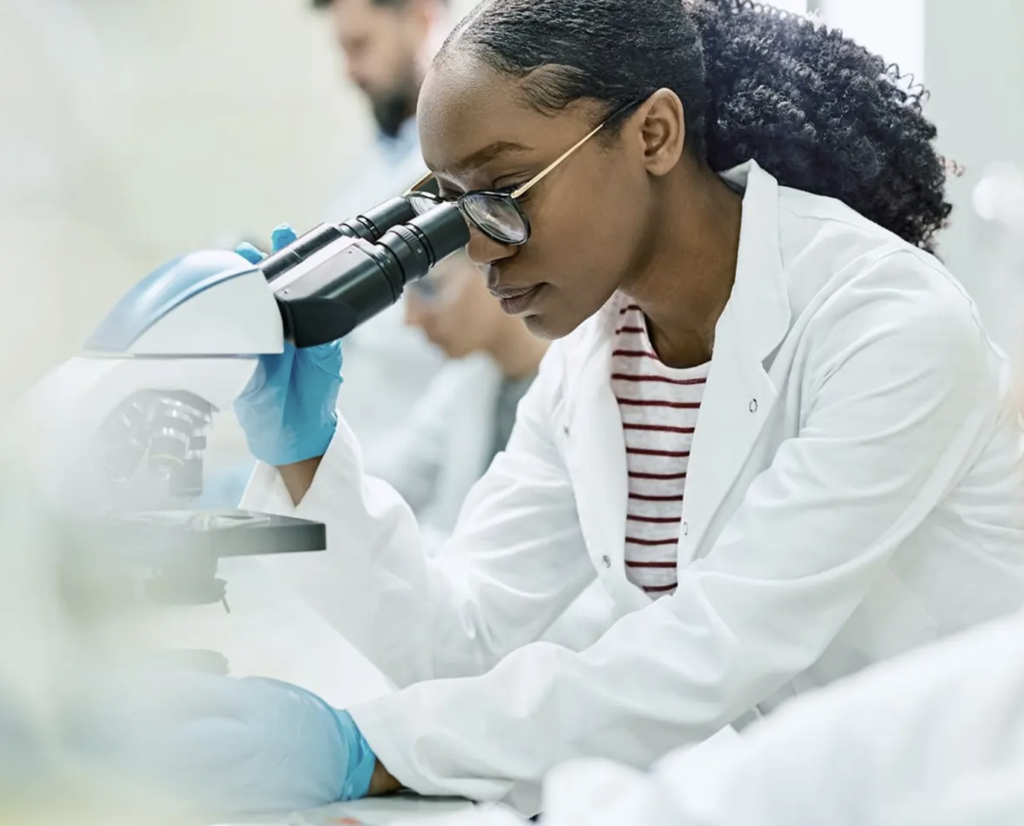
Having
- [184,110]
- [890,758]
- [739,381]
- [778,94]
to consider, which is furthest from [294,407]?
[184,110]

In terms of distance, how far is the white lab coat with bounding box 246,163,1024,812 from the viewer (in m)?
1.28

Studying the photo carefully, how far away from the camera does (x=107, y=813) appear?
688mm

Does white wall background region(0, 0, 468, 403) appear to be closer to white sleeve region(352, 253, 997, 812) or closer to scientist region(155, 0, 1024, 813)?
scientist region(155, 0, 1024, 813)

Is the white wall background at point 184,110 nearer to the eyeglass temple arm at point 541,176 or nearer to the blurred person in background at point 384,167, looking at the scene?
the blurred person in background at point 384,167

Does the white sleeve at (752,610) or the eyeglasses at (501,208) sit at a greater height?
the eyeglasses at (501,208)

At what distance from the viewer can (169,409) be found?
90cm

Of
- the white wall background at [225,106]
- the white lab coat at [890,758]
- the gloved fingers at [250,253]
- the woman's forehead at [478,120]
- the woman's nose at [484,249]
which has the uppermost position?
the white wall background at [225,106]

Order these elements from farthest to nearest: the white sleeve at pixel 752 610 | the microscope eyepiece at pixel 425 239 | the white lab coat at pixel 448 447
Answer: the white lab coat at pixel 448 447 < the white sleeve at pixel 752 610 < the microscope eyepiece at pixel 425 239

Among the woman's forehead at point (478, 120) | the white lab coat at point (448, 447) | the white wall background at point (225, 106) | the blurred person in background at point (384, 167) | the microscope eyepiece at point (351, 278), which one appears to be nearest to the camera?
the microscope eyepiece at point (351, 278)

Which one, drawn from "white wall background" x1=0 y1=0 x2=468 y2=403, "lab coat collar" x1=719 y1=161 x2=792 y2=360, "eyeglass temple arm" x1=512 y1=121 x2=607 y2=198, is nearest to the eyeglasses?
"eyeglass temple arm" x1=512 y1=121 x2=607 y2=198

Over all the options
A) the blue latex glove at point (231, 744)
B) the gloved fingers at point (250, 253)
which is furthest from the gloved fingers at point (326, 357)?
the blue latex glove at point (231, 744)

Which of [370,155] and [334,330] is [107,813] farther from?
[370,155]

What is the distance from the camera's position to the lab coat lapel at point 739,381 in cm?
145

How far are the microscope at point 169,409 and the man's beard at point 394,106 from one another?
1832 mm
